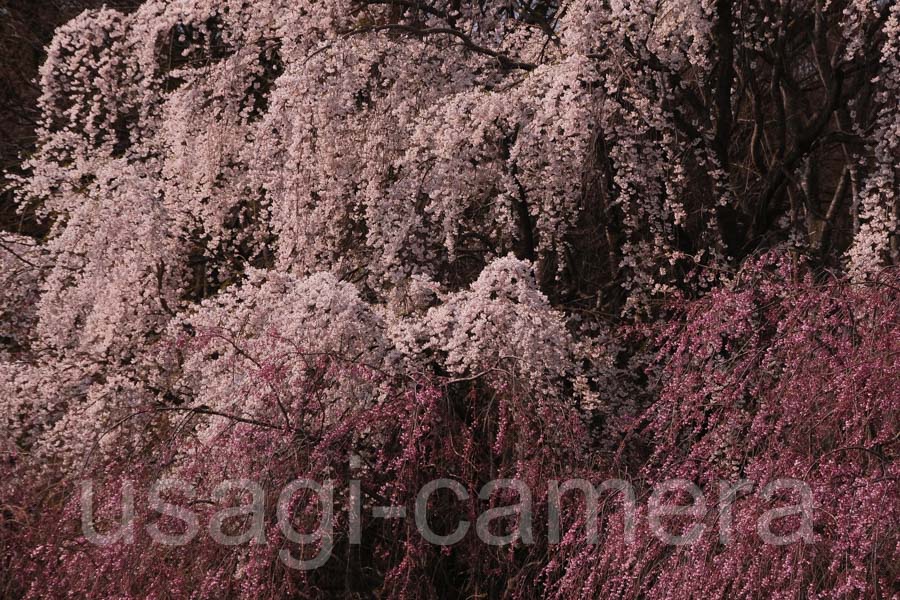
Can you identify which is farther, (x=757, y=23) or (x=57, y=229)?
(x=57, y=229)

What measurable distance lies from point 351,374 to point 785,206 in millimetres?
4526

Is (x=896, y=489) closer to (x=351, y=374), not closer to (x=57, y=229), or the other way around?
(x=351, y=374)

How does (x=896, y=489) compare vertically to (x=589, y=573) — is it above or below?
above

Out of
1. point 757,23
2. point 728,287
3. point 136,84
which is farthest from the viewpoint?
point 136,84

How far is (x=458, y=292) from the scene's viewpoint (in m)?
5.96

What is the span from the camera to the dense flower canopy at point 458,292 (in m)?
4.12

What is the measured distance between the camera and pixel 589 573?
4094 millimetres

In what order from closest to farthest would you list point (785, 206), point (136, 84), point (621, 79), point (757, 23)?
1. point (621, 79)
2. point (757, 23)
3. point (136, 84)
4. point (785, 206)

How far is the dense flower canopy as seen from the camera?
13.5 feet

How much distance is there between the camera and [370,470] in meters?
4.57

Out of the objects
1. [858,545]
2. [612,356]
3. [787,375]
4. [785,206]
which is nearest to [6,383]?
[612,356]

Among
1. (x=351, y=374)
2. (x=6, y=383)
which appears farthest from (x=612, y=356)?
(x=6, y=383)

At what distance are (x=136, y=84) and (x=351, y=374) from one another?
324cm

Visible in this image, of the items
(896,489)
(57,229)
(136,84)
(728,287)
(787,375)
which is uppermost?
(136,84)
